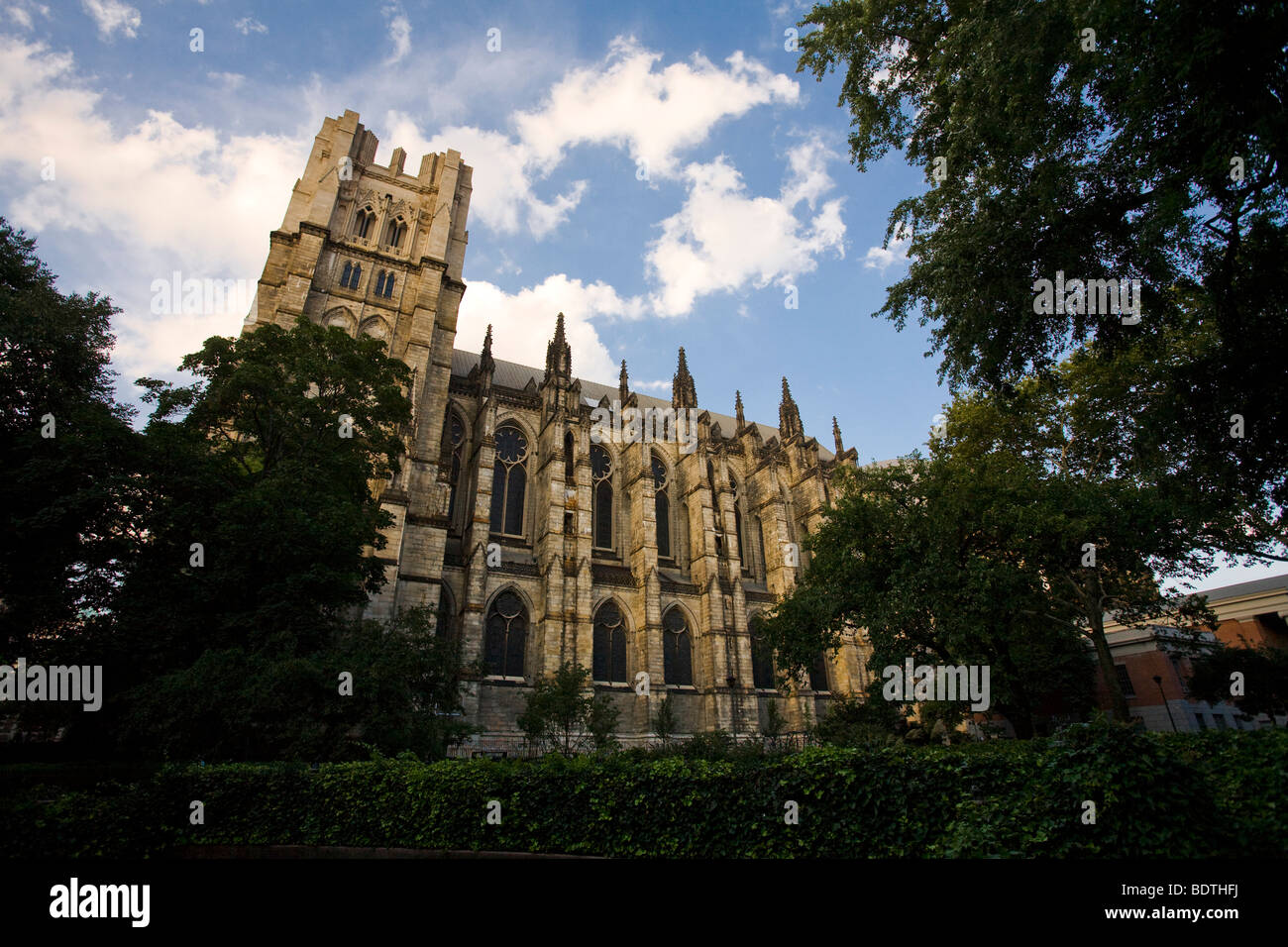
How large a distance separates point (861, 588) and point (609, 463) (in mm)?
18270

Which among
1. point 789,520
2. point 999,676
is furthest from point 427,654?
point 789,520

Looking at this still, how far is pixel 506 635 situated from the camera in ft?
82.6

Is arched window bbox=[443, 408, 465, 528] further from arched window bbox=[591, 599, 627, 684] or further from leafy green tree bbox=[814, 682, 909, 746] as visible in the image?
leafy green tree bbox=[814, 682, 909, 746]

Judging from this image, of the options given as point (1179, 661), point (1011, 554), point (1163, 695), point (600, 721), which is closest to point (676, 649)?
point (600, 721)

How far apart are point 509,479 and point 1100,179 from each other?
25.3m

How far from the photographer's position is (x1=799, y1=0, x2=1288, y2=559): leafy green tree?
7297mm

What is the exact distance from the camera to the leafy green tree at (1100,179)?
7297 millimetres

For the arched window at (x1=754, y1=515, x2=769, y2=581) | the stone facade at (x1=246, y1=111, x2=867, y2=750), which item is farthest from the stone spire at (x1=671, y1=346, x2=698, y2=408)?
the arched window at (x1=754, y1=515, x2=769, y2=581)

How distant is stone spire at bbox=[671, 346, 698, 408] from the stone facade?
0.35ft

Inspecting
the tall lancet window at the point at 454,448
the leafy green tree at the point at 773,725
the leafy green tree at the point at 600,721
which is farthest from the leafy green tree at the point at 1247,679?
the tall lancet window at the point at 454,448

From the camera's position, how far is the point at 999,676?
54.8 feet

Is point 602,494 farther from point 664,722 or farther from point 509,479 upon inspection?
point 664,722

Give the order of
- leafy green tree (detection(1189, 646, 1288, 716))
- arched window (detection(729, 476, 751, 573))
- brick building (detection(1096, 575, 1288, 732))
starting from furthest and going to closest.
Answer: arched window (detection(729, 476, 751, 573)), brick building (detection(1096, 575, 1288, 732)), leafy green tree (detection(1189, 646, 1288, 716))
